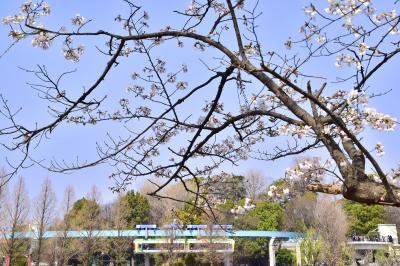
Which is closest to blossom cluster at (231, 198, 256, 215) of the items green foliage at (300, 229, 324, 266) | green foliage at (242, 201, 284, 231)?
green foliage at (300, 229, 324, 266)

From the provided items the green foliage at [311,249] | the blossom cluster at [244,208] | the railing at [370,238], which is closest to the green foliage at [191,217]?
the blossom cluster at [244,208]

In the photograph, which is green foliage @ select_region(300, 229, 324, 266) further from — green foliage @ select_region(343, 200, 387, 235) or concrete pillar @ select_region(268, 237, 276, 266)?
green foliage @ select_region(343, 200, 387, 235)

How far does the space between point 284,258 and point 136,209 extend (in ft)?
33.5

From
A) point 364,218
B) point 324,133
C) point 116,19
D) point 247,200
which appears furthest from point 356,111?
point 364,218

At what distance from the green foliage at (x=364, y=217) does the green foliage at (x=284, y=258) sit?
4.40m

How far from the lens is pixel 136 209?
97.1 feet

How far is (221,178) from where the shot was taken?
A: 4258mm

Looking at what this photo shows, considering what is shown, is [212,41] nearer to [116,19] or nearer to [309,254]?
[116,19]

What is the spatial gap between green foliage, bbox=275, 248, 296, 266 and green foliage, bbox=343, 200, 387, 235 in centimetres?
440

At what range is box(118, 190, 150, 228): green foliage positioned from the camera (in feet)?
94.2

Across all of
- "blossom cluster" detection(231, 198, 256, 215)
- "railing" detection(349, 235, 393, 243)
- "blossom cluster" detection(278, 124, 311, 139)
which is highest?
"blossom cluster" detection(278, 124, 311, 139)

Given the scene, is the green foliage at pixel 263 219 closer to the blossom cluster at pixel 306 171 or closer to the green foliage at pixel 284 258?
the green foliage at pixel 284 258

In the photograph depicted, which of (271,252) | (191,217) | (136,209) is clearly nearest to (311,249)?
(271,252)

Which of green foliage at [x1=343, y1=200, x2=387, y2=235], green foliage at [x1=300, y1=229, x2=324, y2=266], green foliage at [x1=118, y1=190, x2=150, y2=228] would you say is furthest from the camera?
green foliage at [x1=118, y1=190, x2=150, y2=228]
